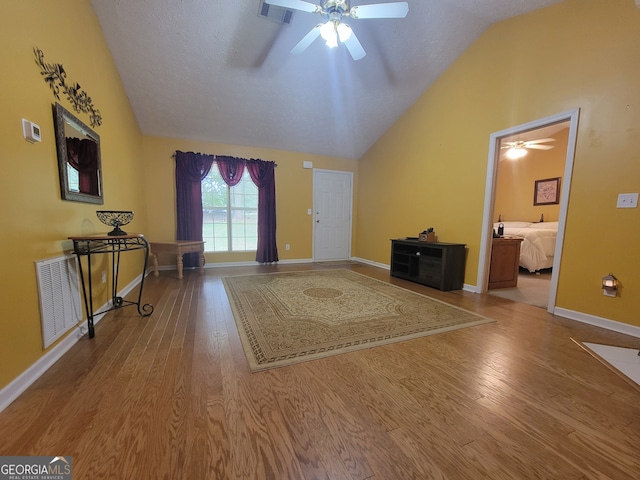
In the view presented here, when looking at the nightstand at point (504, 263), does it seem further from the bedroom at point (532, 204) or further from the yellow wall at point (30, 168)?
the yellow wall at point (30, 168)

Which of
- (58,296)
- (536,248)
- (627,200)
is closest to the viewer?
(58,296)

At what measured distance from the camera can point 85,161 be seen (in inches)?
83.4

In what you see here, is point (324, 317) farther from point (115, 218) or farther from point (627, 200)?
point (627, 200)

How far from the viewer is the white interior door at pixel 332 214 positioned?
17.8 feet

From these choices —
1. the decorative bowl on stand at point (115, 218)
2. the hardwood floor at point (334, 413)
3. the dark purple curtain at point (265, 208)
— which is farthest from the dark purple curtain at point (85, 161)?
the dark purple curtain at point (265, 208)

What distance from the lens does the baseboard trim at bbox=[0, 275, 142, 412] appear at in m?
1.22

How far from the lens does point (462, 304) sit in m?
2.79

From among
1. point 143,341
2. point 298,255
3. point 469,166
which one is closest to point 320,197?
point 298,255

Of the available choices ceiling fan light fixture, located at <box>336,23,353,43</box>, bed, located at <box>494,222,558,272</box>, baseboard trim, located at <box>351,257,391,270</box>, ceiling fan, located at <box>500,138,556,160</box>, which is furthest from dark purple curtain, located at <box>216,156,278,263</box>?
ceiling fan, located at <box>500,138,556,160</box>

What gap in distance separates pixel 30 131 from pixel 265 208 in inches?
138

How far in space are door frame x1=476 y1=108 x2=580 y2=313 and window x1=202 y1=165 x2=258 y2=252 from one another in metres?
3.79

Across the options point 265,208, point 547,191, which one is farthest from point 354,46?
point 547,191

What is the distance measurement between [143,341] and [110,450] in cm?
101

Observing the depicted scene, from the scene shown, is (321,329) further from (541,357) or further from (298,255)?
(298,255)
